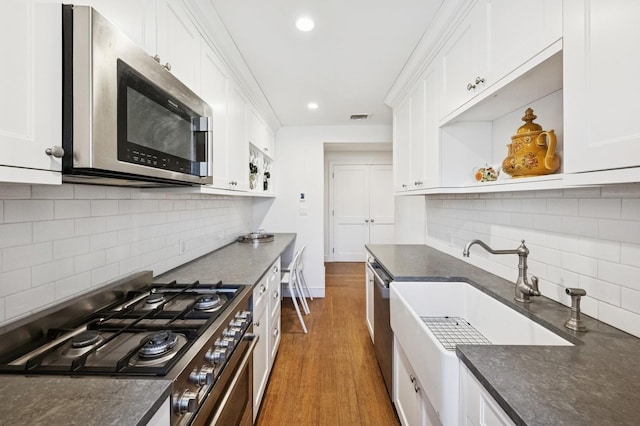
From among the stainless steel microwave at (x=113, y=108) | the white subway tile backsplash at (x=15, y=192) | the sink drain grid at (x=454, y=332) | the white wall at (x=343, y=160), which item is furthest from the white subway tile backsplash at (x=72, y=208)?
the white wall at (x=343, y=160)

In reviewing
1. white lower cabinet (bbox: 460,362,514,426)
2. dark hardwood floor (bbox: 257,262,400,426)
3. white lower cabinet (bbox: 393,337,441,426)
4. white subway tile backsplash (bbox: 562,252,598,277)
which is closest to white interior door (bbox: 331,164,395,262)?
dark hardwood floor (bbox: 257,262,400,426)

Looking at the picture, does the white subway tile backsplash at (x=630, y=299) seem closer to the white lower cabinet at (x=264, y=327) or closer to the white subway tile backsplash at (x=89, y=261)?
the white lower cabinet at (x=264, y=327)

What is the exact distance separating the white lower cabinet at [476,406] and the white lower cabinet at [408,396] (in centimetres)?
27

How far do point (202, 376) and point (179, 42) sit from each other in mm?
1479

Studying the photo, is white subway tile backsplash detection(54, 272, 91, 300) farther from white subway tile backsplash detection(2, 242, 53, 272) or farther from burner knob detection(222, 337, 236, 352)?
burner knob detection(222, 337, 236, 352)

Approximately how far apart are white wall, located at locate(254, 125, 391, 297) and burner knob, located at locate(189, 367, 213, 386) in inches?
127

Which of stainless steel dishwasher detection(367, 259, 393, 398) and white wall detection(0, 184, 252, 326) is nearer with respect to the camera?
white wall detection(0, 184, 252, 326)

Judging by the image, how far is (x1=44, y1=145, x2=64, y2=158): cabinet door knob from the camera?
2.25ft

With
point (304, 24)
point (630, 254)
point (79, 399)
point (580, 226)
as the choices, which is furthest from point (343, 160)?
point (79, 399)

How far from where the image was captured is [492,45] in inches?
50.3

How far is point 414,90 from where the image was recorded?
7.88 ft

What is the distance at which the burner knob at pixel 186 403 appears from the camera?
752 mm

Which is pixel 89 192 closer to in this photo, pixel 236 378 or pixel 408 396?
pixel 236 378

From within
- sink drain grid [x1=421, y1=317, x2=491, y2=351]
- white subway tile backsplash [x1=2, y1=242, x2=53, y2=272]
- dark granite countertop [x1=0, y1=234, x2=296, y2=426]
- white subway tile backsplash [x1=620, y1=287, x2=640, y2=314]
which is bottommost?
sink drain grid [x1=421, y1=317, x2=491, y2=351]
